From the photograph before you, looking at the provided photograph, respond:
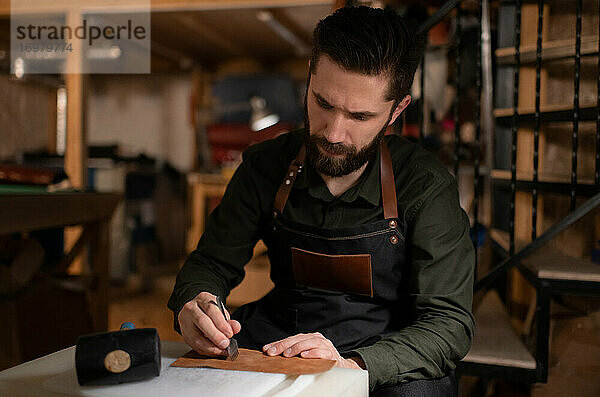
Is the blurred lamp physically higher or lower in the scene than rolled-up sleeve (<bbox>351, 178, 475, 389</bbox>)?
higher

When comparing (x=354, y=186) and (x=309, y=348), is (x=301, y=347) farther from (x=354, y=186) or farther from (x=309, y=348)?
(x=354, y=186)

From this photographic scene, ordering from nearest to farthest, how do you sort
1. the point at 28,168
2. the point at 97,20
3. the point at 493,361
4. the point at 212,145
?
the point at 493,361 → the point at 28,168 → the point at 97,20 → the point at 212,145

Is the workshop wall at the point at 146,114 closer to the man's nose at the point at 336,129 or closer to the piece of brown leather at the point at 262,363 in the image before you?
the man's nose at the point at 336,129

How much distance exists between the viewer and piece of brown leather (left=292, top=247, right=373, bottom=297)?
131 cm

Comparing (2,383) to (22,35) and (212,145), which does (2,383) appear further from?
(212,145)

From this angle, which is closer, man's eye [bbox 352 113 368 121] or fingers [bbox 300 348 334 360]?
fingers [bbox 300 348 334 360]

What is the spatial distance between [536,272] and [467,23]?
6.88 feet

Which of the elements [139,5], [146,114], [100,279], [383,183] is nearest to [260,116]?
[146,114]

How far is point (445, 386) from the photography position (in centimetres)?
120

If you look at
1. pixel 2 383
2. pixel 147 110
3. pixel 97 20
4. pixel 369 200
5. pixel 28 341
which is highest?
pixel 97 20

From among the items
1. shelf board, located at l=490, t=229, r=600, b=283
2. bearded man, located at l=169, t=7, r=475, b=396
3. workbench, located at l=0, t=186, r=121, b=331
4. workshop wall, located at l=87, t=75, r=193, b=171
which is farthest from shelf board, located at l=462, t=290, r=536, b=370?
workshop wall, located at l=87, t=75, r=193, b=171

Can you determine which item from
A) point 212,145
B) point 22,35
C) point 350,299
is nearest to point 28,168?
point 350,299

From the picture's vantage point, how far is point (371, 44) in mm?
1225

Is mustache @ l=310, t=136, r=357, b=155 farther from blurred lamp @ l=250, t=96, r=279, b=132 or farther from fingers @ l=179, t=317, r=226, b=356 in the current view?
blurred lamp @ l=250, t=96, r=279, b=132
